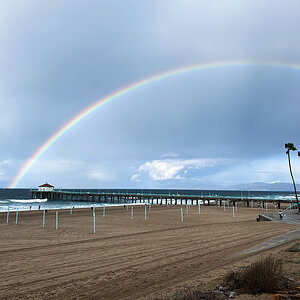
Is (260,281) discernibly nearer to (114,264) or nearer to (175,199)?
(114,264)

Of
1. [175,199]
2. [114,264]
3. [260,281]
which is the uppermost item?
[175,199]

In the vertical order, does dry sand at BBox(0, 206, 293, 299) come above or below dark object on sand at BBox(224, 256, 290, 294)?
below

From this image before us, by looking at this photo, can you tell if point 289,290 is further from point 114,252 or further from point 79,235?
point 79,235

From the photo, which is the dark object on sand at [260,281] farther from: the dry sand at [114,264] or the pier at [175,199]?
the pier at [175,199]

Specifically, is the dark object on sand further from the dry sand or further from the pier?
the pier

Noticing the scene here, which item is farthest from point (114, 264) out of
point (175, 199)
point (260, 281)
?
point (175, 199)

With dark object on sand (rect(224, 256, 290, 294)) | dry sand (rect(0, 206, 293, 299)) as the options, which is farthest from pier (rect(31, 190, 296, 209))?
dark object on sand (rect(224, 256, 290, 294))

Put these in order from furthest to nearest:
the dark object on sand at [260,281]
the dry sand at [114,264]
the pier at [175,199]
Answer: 1. the pier at [175,199]
2. the dry sand at [114,264]
3. the dark object on sand at [260,281]

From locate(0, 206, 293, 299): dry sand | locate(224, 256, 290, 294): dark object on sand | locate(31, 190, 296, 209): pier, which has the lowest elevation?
locate(0, 206, 293, 299): dry sand

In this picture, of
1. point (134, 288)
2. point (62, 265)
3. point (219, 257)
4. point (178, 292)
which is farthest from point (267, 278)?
point (62, 265)

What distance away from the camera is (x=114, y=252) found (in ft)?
50.2

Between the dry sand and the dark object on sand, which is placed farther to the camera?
the dry sand

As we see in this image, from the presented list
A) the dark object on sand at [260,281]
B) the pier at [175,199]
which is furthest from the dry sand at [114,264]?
the pier at [175,199]

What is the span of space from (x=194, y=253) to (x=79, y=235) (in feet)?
36.0
